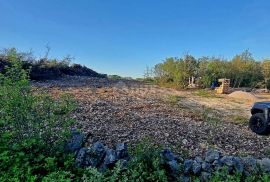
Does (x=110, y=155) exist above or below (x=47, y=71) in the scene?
below

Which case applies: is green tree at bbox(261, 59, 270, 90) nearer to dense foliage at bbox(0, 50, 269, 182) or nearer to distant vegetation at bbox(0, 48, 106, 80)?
distant vegetation at bbox(0, 48, 106, 80)

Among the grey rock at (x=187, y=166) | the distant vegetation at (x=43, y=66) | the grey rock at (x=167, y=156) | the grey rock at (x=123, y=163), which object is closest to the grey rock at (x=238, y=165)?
the grey rock at (x=187, y=166)

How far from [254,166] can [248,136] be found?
2.08 m

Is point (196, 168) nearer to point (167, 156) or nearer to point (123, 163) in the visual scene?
point (167, 156)

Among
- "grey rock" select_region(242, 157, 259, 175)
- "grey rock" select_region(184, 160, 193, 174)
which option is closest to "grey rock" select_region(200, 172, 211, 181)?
"grey rock" select_region(184, 160, 193, 174)

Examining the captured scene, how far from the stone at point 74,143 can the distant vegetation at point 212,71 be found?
13491mm

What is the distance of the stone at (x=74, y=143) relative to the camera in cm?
436

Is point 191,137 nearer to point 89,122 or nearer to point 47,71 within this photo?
point 89,122

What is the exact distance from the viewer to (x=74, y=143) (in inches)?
175

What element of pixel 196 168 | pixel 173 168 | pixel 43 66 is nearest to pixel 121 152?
pixel 173 168

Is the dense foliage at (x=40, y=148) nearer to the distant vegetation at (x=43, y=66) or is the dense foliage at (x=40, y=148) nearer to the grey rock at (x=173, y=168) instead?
the grey rock at (x=173, y=168)

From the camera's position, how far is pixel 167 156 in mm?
4129

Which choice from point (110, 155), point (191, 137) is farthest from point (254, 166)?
point (110, 155)

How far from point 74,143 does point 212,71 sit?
54.0 ft
